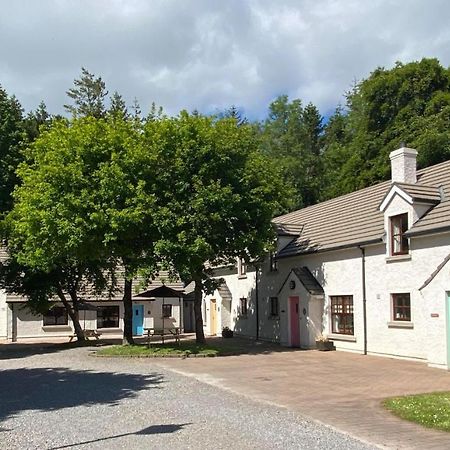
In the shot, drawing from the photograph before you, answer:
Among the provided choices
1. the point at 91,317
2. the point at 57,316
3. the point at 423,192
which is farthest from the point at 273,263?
the point at 57,316

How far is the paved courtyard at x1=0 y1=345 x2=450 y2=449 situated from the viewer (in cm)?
909

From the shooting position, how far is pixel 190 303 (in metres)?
44.9

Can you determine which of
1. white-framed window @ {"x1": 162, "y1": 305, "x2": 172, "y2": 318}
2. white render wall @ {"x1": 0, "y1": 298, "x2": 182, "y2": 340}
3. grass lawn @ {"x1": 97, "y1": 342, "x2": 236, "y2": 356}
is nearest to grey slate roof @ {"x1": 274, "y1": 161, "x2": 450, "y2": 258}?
grass lawn @ {"x1": 97, "y1": 342, "x2": 236, "y2": 356}

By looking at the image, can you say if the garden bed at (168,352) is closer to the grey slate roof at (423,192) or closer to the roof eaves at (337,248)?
the roof eaves at (337,248)

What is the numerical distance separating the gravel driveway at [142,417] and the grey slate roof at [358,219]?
9866 millimetres

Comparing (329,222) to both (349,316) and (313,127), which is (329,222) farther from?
(313,127)

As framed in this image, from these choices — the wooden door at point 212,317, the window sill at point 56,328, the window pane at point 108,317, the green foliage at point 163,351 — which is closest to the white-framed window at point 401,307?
the green foliage at point 163,351

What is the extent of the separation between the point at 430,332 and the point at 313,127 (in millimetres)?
45904

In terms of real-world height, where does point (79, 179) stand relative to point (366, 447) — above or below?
above

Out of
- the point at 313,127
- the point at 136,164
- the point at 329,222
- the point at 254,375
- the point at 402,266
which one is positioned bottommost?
the point at 254,375

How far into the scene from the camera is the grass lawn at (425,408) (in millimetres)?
10082

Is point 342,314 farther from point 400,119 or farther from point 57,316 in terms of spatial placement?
point 57,316

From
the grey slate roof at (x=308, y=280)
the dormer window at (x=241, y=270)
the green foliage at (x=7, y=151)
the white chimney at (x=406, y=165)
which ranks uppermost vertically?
the green foliage at (x=7, y=151)

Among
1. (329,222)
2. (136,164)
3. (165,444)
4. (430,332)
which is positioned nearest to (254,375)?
(430,332)
